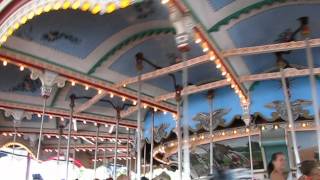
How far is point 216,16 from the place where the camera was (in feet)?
22.9

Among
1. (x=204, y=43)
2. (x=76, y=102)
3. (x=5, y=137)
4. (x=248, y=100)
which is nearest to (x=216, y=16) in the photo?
(x=204, y=43)

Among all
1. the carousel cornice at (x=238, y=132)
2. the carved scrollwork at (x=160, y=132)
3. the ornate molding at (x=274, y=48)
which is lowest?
the carousel cornice at (x=238, y=132)

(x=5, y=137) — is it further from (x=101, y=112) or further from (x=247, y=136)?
(x=247, y=136)

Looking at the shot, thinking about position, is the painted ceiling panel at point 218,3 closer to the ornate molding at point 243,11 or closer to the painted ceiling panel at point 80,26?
the ornate molding at point 243,11

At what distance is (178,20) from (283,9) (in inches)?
125

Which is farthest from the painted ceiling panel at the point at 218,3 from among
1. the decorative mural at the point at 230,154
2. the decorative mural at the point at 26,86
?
the decorative mural at the point at 26,86

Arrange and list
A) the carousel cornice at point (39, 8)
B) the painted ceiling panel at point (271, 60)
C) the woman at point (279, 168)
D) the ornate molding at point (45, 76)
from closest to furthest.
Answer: the woman at point (279, 168)
the carousel cornice at point (39, 8)
the ornate molding at point (45, 76)
the painted ceiling panel at point (271, 60)

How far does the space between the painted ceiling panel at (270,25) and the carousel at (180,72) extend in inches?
1.1

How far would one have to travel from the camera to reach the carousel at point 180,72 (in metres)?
7.07

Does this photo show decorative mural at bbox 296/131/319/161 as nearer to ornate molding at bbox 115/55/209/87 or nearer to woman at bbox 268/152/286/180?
ornate molding at bbox 115/55/209/87

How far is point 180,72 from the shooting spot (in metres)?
10.5

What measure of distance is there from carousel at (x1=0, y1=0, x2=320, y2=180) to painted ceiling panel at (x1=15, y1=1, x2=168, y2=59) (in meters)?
0.02

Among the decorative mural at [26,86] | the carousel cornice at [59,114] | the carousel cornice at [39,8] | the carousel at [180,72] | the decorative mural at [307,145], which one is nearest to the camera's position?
the carousel cornice at [39,8]

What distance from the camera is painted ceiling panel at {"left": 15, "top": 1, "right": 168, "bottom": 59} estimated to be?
7.65 metres
